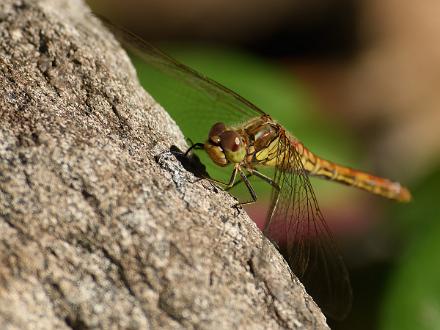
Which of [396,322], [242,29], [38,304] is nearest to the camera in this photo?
[38,304]

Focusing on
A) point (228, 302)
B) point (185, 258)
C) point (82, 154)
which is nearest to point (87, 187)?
point (82, 154)

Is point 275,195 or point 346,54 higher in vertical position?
point 346,54

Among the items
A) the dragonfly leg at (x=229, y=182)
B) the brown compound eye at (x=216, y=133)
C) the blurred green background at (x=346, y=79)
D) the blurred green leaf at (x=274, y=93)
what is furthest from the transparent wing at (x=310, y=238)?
the blurred green leaf at (x=274, y=93)

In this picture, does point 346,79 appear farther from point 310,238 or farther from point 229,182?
point 229,182

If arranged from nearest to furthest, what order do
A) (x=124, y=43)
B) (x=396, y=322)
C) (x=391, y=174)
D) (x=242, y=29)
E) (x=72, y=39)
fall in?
1. (x=72, y=39)
2. (x=124, y=43)
3. (x=396, y=322)
4. (x=391, y=174)
5. (x=242, y=29)

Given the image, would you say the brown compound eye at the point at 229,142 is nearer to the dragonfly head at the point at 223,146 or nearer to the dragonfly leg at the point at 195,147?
the dragonfly head at the point at 223,146

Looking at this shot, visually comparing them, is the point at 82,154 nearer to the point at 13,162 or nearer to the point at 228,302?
the point at 13,162

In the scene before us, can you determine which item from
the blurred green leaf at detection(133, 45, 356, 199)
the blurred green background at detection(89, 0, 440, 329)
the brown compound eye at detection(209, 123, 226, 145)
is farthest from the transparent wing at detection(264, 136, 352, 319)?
the blurred green leaf at detection(133, 45, 356, 199)
